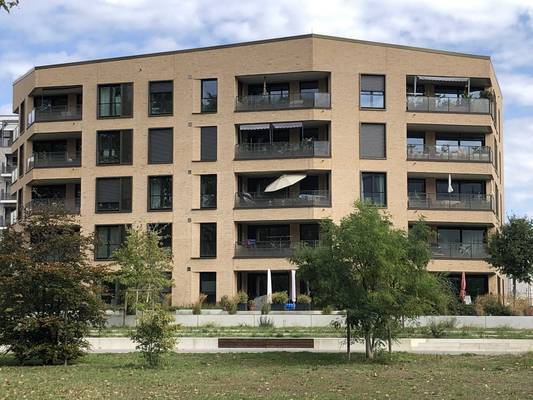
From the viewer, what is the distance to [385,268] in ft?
82.7

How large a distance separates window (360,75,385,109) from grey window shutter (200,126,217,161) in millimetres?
10809

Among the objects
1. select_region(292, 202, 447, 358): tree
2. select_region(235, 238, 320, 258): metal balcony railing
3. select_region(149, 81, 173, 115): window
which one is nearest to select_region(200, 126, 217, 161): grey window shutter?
select_region(149, 81, 173, 115): window

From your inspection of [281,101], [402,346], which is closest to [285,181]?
[281,101]

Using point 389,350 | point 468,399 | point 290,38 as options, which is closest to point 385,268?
point 389,350

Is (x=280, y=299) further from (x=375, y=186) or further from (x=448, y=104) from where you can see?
(x=448, y=104)

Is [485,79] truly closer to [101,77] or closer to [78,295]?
[101,77]

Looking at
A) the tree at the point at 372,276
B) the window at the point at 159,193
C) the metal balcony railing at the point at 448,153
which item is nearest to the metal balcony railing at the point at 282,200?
the window at the point at 159,193

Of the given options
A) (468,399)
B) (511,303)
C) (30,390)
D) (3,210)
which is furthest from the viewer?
(3,210)

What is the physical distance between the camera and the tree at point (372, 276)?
25.3 metres

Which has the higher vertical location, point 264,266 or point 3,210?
point 3,210

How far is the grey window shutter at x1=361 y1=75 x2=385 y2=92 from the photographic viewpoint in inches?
2301

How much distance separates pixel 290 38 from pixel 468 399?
1750 inches

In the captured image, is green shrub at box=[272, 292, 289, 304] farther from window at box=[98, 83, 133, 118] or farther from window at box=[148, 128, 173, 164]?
window at box=[98, 83, 133, 118]

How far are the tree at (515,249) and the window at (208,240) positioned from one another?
18972 mm
